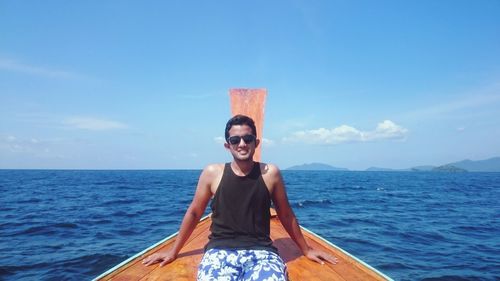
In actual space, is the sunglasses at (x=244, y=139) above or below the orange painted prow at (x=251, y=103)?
below

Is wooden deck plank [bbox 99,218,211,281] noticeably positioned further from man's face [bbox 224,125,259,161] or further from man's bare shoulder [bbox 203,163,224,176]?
man's face [bbox 224,125,259,161]

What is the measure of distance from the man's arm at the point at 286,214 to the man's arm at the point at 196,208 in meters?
0.66

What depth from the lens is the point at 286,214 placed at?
346cm

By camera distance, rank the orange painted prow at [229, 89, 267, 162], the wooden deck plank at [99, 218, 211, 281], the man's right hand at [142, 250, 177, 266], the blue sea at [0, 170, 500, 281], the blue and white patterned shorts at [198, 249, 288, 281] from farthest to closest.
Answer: the blue sea at [0, 170, 500, 281], the orange painted prow at [229, 89, 267, 162], the man's right hand at [142, 250, 177, 266], the wooden deck plank at [99, 218, 211, 281], the blue and white patterned shorts at [198, 249, 288, 281]

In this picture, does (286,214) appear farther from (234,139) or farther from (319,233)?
(319,233)

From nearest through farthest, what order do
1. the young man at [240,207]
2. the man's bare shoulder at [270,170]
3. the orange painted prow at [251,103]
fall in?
the young man at [240,207] < the man's bare shoulder at [270,170] < the orange painted prow at [251,103]

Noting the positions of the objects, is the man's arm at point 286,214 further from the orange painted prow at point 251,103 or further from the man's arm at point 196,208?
the orange painted prow at point 251,103

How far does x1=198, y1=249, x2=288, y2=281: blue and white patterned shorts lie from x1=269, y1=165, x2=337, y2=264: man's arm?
0.53 m

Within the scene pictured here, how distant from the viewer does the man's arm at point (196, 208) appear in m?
3.30

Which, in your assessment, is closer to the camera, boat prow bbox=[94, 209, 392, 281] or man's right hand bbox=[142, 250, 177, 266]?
boat prow bbox=[94, 209, 392, 281]

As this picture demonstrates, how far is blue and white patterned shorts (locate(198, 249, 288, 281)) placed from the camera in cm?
279

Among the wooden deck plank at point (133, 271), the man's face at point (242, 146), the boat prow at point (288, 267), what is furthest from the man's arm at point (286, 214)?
the wooden deck plank at point (133, 271)

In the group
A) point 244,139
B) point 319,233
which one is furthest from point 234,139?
point 319,233

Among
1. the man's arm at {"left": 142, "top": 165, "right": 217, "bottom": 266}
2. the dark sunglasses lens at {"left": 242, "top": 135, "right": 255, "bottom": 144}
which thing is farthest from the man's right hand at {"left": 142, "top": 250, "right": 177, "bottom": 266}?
the dark sunglasses lens at {"left": 242, "top": 135, "right": 255, "bottom": 144}
